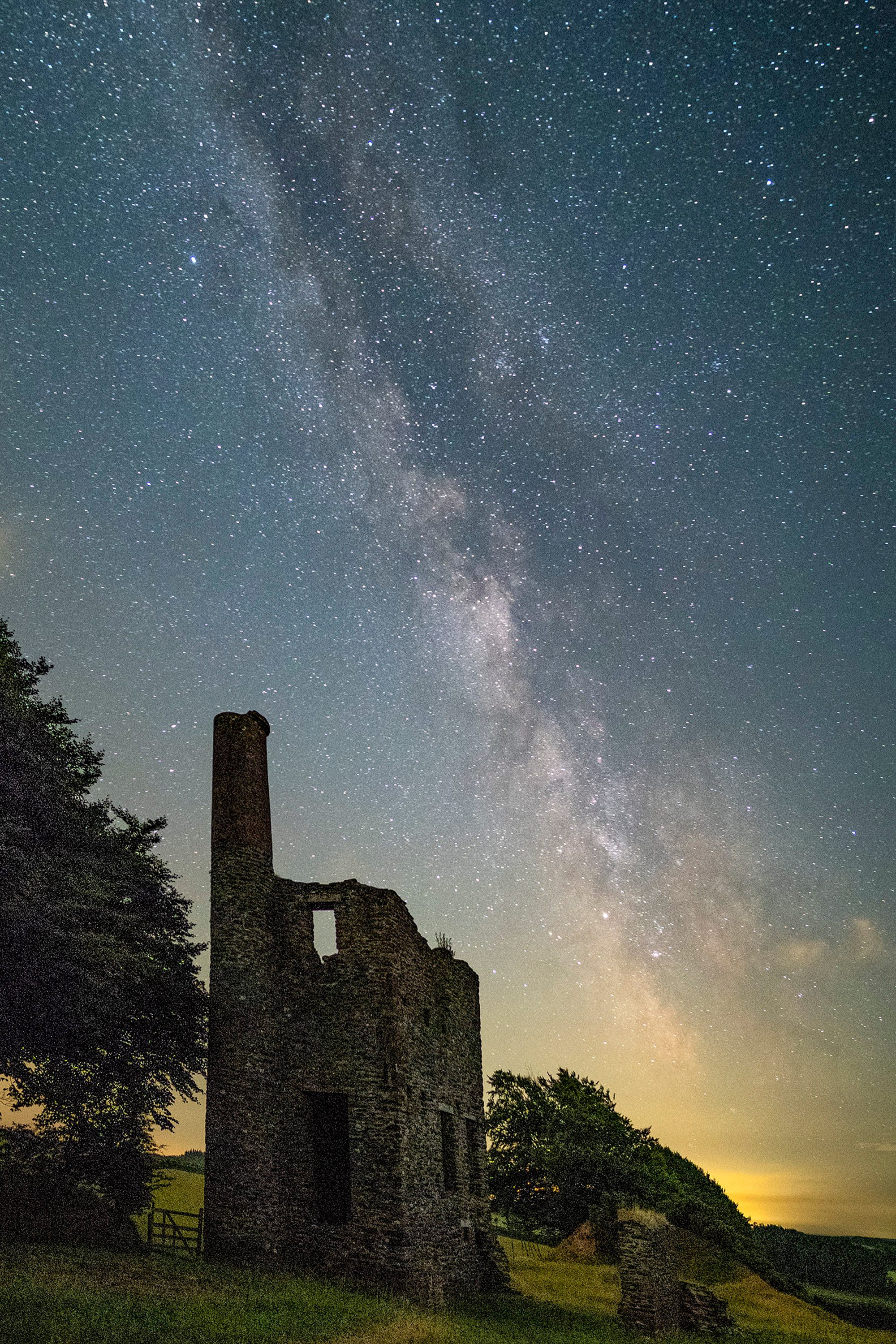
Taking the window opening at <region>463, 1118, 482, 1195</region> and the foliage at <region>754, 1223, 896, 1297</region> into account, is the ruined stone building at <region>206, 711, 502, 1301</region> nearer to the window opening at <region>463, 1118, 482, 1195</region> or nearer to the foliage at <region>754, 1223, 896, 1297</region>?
the window opening at <region>463, 1118, 482, 1195</region>

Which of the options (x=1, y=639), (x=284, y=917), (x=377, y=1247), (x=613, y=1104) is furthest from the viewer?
(x=613, y=1104)

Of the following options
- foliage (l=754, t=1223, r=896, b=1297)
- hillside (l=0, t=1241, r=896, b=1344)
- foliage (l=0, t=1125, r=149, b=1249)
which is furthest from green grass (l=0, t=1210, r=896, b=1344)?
foliage (l=754, t=1223, r=896, b=1297)

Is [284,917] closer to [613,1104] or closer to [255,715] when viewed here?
[255,715]

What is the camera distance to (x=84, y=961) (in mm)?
18703

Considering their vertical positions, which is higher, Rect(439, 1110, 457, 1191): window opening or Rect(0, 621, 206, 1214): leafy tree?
Rect(0, 621, 206, 1214): leafy tree

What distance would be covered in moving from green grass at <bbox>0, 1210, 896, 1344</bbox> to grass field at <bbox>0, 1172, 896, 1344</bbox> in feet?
0.11

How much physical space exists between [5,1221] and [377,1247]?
316 inches

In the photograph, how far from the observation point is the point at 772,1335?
881 inches

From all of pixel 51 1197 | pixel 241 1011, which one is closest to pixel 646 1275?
pixel 241 1011

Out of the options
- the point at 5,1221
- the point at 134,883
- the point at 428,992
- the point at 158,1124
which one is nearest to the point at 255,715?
the point at 134,883

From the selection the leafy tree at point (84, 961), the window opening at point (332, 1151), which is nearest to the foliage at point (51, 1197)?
the leafy tree at point (84, 961)

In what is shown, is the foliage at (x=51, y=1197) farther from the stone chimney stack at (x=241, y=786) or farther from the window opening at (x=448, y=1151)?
the stone chimney stack at (x=241, y=786)

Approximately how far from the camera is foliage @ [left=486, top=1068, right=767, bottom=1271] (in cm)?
3297

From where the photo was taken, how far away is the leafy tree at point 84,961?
18125 millimetres
